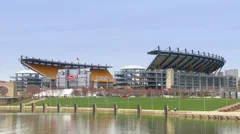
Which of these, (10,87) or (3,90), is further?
(10,87)

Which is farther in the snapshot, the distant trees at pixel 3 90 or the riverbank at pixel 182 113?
the distant trees at pixel 3 90

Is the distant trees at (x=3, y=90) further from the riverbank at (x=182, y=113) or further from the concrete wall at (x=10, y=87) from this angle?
the riverbank at (x=182, y=113)

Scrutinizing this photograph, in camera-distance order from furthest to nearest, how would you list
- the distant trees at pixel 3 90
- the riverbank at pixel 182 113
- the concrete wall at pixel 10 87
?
the concrete wall at pixel 10 87 < the distant trees at pixel 3 90 < the riverbank at pixel 182 113

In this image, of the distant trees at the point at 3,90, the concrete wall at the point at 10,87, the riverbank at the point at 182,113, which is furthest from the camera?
the concrete wall at the point at 10,87

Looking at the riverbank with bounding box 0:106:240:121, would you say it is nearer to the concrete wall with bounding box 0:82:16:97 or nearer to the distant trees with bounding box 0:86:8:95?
the concrete wall with bounding box 0:82:16:97

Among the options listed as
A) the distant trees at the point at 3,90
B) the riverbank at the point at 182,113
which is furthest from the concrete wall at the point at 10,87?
the riverbank at the point at 182,113

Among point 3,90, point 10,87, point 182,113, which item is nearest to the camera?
point 182,113

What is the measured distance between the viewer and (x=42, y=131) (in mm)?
63000

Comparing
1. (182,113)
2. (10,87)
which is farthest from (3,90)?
(182,113)

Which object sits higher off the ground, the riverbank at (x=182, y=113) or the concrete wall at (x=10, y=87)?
the concrete wall at (x=10, y=87)

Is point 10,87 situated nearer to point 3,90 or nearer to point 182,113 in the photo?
point 3,90

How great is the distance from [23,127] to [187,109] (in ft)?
141

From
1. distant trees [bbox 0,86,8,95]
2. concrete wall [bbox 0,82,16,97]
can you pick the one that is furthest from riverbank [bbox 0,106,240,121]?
distant trees [bbox 0,86,8,95]

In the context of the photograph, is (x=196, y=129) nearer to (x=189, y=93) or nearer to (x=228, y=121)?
(x=228, y=121)
